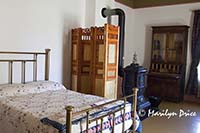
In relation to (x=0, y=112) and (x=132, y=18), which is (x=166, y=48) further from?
(x=0, y=112)

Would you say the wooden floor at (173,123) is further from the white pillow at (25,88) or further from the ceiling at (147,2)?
the ceiling at (147,2)

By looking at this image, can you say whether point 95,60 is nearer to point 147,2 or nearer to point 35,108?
point 35,108

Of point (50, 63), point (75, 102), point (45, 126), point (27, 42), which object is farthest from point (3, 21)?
point (45, 126)

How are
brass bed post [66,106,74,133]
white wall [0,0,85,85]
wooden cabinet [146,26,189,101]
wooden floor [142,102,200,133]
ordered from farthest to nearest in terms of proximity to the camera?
wooden cabinet [146,26,189,101]
wooden floor [142,102,200,133]
white wall [0,0,85,85]
brass bed post [66,106,74,133]

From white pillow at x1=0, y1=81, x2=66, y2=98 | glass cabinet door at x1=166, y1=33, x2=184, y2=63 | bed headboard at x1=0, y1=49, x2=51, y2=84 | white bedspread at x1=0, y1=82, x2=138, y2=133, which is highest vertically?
glass cabinet door at x1=166, y1=33, x2=184, y2=63

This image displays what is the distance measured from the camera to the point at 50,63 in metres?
4.10

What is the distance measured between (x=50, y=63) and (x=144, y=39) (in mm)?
3359

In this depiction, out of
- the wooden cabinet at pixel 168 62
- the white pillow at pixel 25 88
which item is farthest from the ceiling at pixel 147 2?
the white pillow at pixel 25 88

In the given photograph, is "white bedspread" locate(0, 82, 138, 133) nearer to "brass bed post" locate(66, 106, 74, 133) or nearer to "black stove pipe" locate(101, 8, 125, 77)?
"brass bed post" locate(66, 106, 74, 133)

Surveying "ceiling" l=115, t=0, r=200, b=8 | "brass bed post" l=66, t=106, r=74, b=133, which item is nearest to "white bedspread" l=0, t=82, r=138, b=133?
"brass bed post" l=66, t=106, r=74, b=133

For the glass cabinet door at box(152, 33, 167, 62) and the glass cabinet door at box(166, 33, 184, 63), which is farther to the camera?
the glass cabinet door at box(152, 33, 167, 62)

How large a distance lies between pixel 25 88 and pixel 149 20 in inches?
173

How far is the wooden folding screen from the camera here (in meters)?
3.95

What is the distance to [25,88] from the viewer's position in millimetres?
3131
